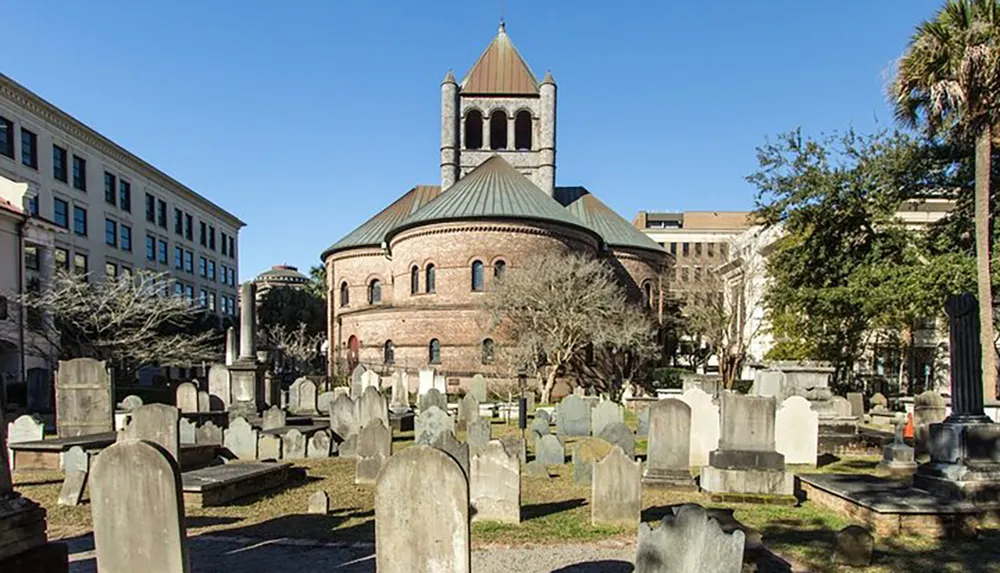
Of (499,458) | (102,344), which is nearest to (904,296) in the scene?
(499,458)

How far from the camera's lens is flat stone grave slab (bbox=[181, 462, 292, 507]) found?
8.42m

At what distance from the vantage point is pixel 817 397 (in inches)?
599

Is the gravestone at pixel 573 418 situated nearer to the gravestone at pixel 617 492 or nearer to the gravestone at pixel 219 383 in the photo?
the gravestone at pixel 617 492

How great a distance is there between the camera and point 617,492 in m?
7.69

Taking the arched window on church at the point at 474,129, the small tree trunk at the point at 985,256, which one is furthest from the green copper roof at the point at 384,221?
the small tree trunk at the point at 985,256

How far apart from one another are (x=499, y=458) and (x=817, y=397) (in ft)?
34.7

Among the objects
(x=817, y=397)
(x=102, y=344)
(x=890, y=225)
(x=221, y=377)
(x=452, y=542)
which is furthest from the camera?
(x=102, y=344)

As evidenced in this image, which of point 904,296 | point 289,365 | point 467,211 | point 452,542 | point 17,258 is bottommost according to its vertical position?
point 289,365

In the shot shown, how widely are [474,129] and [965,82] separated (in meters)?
32.6

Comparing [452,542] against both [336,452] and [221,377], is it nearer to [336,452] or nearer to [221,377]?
[336,452]

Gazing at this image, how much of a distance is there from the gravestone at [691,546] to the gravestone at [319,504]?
5.59 m

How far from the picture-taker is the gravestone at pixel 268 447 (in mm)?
12803

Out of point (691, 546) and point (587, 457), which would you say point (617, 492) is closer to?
point (587, 457)

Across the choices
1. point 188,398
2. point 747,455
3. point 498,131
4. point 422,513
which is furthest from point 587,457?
point 498,131
